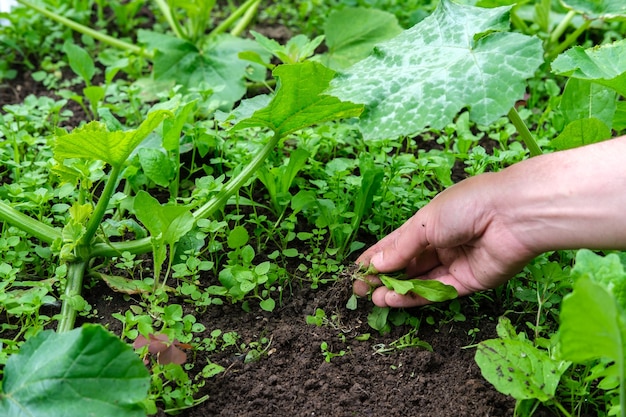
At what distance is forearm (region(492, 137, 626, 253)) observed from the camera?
1750mm

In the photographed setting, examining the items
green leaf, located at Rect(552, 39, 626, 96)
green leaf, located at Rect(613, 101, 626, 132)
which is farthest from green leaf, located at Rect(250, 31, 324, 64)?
green leaf, located at Rect(613, 101, 626, 132)

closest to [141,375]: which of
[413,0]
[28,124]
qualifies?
[28,124]

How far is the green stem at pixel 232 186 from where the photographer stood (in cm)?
230

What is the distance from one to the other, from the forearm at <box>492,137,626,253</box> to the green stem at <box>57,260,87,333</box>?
1.20 meters

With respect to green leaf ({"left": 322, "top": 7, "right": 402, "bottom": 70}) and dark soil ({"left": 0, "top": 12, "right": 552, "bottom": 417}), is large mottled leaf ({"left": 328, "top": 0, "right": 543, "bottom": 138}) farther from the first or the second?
green leaf ({"left": 322, "top": 7, "right": 402, "bottom": 70})

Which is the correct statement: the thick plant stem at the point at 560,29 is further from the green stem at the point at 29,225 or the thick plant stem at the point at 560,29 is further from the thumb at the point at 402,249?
the green stem at the point at 29,225

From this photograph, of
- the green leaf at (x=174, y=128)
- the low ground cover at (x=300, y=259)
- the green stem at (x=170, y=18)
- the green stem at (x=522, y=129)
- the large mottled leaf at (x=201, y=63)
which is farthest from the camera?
the green stem at (x=170, y=18)

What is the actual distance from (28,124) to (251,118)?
1107mm

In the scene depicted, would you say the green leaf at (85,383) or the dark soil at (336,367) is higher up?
the green leaf at (85,383)

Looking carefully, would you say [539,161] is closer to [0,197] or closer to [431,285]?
[431,285]

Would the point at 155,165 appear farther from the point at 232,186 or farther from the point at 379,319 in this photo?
the point at 379,319

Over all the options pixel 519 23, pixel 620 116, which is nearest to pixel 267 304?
pixel 620 116

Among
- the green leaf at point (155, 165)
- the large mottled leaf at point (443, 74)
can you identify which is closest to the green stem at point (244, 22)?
the green leaf at point (155, 165)

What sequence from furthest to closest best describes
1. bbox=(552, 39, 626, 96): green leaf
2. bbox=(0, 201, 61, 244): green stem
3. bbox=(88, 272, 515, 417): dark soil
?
bbox=(0, 201, 61, 244): green stem
bbox=(552, 39, 626, 96): green leaf
bbox=(88, 272, 515, 417): dark soil
